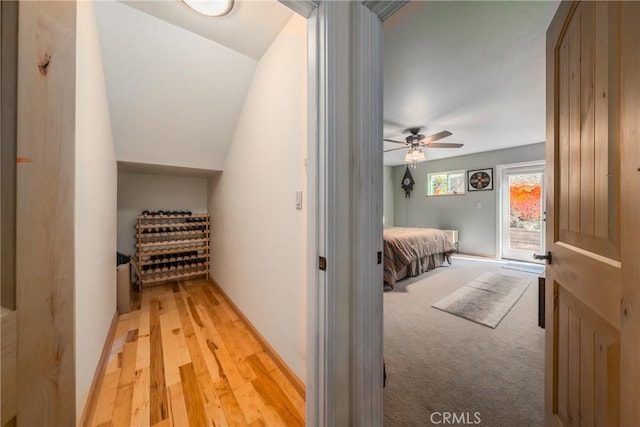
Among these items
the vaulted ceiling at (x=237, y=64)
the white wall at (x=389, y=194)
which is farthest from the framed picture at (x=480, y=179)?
the vaulted ceiling at (x=237, y=64)

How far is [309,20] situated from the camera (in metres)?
0.98

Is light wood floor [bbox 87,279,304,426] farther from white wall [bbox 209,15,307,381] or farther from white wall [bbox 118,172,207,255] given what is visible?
white wall [bbox 118,172,207,255]

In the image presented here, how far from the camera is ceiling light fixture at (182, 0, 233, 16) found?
1.38 metres

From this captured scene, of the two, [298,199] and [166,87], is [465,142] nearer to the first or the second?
[298,199]

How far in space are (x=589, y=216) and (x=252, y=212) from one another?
1.95m

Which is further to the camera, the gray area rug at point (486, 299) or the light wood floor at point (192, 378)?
the gray area rug at point (486, 299)

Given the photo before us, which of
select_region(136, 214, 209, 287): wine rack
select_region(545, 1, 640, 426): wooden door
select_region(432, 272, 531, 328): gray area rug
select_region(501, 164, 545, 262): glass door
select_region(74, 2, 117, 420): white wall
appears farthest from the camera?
select_region(501, 164, 545, 262): glass door

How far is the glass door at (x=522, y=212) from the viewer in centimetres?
438

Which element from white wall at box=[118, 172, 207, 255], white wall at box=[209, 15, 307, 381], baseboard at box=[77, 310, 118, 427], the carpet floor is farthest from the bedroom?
white wall at box=[118, 172, 207, 255]

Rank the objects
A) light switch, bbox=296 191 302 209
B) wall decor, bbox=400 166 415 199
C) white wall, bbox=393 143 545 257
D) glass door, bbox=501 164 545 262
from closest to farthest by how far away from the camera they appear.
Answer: light switch, bbox=296 191 302 209
glass door, bbox=501 164 545 262
white wall, bbox=393 143 545 257
wall decor, bbox=400 166 415 199

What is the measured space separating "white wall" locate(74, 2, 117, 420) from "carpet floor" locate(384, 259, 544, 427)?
1674 mm

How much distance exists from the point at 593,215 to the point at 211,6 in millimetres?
2098

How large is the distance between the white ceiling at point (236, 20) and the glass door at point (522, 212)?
17.3 ft

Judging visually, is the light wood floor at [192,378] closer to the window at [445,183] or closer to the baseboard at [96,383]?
the baseboard at [96,383]
